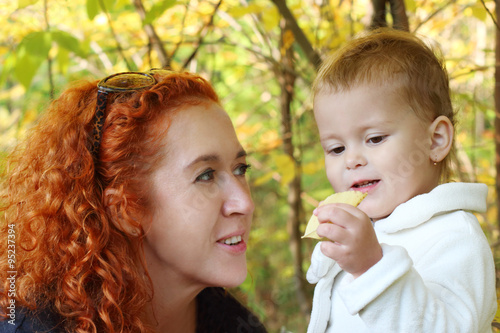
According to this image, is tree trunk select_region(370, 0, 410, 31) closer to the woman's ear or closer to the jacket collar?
the woman's ear

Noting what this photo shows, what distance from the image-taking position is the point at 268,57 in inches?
109

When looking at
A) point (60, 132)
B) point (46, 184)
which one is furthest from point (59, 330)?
point (60, 132)

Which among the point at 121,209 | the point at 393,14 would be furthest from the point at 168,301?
the point at 393,14

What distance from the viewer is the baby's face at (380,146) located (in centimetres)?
151

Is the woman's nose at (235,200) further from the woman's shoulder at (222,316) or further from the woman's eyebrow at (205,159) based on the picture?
the woman's shoulder at (222,316)

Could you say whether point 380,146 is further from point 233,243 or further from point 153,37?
point 153,37

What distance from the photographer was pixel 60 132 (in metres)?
1.72

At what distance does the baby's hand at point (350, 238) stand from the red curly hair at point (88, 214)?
2.33 feet

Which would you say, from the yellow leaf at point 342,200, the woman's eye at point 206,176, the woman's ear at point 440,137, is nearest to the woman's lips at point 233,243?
the woman's eye at point 206,176

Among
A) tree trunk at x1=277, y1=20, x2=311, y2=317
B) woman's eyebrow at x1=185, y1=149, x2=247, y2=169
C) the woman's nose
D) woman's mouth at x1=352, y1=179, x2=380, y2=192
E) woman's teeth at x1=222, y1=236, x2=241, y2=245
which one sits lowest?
tree trunk at x1=277, y1=20, x2=311, y2=317

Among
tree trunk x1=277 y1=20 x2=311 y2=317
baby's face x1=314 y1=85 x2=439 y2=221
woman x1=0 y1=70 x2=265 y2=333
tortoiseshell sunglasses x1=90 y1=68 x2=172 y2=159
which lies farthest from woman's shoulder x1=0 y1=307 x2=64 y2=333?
tree trunk x1=277 y1=20 x2=311 y2=317

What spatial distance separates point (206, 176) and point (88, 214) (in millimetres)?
407

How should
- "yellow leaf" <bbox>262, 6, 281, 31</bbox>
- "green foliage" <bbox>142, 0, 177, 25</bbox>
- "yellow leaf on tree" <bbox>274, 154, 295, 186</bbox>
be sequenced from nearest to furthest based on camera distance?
"green foliage" <bbox>142, 0, 177, 25</bbox> → "yellow leaf" <bbox>262, 6, 281, 31</bbox> → "yellow leaf on tree" <bbox>274, 154, 295, 186</bbox>

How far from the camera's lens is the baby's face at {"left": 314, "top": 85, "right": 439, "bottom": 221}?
151 centimetres
